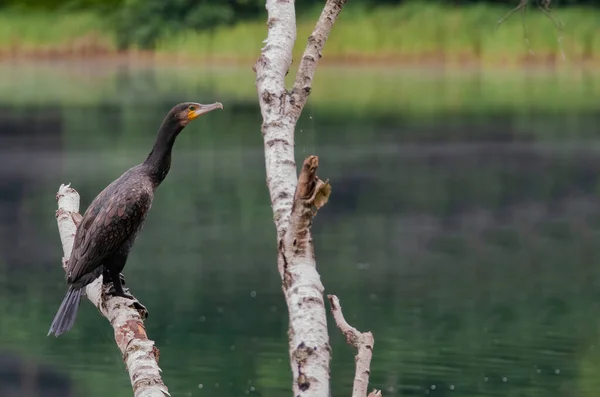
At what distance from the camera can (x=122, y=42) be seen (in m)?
46.5

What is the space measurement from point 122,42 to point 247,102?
14761mm

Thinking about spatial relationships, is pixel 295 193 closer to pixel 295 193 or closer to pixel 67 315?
pixel 295 193

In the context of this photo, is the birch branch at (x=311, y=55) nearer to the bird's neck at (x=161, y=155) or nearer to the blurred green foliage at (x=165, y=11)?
the bird's neck at (x=161, y=155)

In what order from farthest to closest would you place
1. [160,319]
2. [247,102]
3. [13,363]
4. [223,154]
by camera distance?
[247,102] → [223,154] → [160,319] → [13,363]

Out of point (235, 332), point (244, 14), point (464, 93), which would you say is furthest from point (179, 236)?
point (244, 14)

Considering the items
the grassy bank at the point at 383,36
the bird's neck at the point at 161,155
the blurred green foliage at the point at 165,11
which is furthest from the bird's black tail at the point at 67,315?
the blurred green foliage at the point at 165,11

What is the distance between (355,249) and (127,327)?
1155cm

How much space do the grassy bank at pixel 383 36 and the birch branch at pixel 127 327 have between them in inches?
1153

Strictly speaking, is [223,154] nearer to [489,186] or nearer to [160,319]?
[489,186]

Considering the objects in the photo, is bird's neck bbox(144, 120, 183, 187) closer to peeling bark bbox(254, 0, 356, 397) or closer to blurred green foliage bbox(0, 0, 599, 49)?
peeling bark bbox(254, 0, 356, 397)

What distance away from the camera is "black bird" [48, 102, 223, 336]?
16.5 ft

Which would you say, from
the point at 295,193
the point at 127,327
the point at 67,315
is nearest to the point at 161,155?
the point at 67,315

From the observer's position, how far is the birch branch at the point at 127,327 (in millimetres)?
4078

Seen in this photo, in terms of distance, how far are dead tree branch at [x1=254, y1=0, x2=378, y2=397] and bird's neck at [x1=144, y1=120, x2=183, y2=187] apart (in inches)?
52.7
